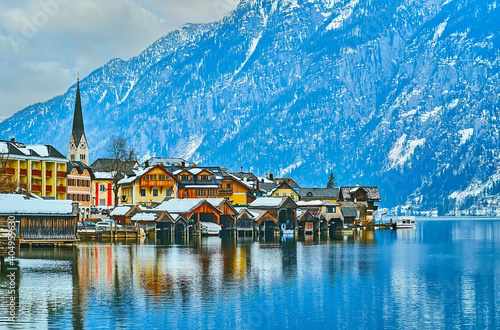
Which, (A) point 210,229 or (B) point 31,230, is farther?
(A) point 210,229

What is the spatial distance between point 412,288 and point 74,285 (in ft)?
89.1

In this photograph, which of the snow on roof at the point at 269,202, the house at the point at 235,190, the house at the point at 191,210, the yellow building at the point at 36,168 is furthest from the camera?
the house at the point at 235,190

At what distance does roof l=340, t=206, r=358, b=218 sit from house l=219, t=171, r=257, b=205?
70.0 ft

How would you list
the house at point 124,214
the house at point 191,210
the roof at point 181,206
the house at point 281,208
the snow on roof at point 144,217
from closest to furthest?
the snow on roof at point 144,217 < the house at point 124,214 < the house at point 191,210 < the roof at point 181,206 < the house at point 281,208

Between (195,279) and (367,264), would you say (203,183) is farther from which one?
(195,279)

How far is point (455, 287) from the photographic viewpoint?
6894 centimetres

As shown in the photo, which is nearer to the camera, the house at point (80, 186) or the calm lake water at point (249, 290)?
the calm lake water at point (249, 290)

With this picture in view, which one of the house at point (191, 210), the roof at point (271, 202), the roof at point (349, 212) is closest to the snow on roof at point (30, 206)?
the house at point (191, 210)

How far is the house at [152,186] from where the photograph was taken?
172 m

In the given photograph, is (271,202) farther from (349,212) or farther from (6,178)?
(6,178)

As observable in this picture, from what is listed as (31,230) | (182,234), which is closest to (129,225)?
(182,234)

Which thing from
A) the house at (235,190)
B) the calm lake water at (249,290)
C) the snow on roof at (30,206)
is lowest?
the calm lake water at (249,290)

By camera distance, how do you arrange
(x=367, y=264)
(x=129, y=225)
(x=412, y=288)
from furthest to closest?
(x=129, y=225)
(x=367, y=264)
(x=412, y=288)

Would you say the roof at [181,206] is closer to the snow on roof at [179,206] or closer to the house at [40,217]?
the snow on roof at [179,206]
